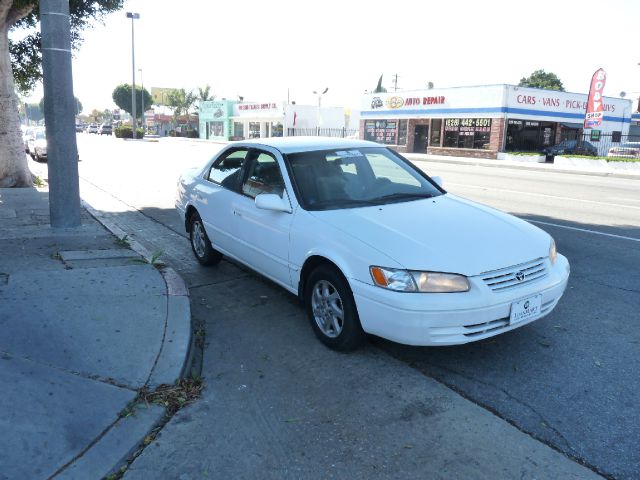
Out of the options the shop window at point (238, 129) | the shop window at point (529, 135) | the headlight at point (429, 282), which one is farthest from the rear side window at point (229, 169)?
the shop window at point (238, 129)

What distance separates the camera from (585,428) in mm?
3266

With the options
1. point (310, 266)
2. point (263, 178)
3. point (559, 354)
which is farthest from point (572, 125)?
point (310, 266)

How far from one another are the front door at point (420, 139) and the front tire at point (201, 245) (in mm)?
33248

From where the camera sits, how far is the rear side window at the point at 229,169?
18.9 feet

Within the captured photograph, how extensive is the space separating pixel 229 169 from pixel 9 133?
8.67 metres

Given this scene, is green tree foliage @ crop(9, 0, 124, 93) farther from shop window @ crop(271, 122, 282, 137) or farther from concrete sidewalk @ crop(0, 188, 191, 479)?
shop window @ crop(271, 122, 282, 137)

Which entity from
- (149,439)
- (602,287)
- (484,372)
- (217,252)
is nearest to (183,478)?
(149,439)

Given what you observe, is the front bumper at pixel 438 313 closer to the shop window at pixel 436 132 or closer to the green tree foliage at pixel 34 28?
the green tree foliage at pixel 34 28

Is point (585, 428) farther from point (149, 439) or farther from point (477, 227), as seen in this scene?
point (149, 439)

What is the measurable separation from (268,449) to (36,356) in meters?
1.85

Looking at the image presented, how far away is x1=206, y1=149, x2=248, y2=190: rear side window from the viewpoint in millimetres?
5766

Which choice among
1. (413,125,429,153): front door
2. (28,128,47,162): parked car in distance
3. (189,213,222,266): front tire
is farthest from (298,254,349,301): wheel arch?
(413,125,429,153): front door

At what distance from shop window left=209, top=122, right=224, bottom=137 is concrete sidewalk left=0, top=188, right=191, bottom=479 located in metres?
57.6

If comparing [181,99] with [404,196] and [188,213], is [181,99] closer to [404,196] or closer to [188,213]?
[188,213]
